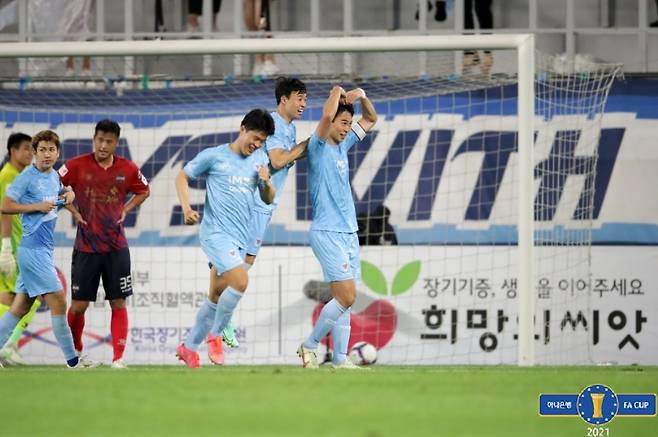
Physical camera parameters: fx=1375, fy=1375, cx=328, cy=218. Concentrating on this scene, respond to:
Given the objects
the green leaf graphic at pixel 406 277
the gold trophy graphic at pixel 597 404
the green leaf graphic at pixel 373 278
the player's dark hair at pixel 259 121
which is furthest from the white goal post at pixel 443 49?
the gold trophy graphic at pixel 597 404

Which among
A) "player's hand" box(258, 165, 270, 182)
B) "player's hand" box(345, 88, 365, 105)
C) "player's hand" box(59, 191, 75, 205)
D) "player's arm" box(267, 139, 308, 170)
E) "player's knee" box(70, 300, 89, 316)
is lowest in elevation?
"player's knee" box(70, 300, 89, 316)

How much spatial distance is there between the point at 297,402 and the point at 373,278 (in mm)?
7322

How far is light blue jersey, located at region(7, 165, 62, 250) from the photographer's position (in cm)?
1153

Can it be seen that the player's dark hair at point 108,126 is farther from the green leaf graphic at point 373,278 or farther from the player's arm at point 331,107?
the green leaf graphic at point 373,278

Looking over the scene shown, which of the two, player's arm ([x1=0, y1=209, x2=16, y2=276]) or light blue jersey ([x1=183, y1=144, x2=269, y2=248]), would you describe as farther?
player's arm ([x1=0, y1=209, x2=16, y2=276])

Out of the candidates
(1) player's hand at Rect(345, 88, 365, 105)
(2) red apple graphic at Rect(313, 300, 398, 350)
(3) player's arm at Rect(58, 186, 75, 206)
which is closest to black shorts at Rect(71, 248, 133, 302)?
(3) player's arm at Rect(58, 186, 75, 206)

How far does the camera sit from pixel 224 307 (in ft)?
35.1

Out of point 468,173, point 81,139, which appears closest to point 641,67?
point 468,173

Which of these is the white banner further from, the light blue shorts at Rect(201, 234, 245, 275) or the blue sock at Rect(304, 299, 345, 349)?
the light blue shorts at Rect(201, 234, 245, 275)

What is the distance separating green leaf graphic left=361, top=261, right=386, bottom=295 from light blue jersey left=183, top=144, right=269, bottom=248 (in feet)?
14.8

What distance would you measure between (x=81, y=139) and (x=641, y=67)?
21.9 ft

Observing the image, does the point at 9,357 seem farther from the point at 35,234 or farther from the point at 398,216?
the point at 398,216

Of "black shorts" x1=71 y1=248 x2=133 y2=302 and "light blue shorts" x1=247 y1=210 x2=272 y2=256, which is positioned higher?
"light blue shorts" x1=247 y1=210 x2=272 y2=256

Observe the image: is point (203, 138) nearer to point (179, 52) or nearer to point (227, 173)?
point (179, 52)
